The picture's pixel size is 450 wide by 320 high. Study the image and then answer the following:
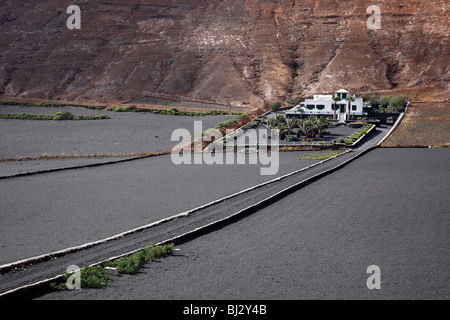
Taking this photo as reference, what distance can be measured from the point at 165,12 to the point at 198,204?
110 metres

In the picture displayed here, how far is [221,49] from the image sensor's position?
103m

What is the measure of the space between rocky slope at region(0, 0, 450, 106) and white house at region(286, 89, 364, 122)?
63.1 feet

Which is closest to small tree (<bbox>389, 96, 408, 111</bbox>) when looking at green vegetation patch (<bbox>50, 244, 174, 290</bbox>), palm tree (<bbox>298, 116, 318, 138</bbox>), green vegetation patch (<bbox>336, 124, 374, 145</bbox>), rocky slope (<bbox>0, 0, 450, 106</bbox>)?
rocky slope (<bbox>0, 0, 450, 106</bbox>)

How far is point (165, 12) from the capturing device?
122938 mm

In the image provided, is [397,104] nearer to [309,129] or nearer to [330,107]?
[330,107]

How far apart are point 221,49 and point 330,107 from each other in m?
45.4

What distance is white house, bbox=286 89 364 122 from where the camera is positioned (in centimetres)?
6169

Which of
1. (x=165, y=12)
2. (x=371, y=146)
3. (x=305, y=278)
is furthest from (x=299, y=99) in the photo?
(x=305, y=278)

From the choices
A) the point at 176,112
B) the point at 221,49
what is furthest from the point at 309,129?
the point at 221,49

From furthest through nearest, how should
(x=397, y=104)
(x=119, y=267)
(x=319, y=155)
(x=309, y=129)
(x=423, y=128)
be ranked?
(x=397, y=104), (x=423, y=128), (x=309, y=129), (x=319, y=155), (x=119, y=267)

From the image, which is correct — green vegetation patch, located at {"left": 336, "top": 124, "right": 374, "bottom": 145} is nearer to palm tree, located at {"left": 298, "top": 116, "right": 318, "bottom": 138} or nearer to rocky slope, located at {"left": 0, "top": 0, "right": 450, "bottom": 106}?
palm tree, located at {"left": 298, "top": 116, "right": 318, "bottom": 138}

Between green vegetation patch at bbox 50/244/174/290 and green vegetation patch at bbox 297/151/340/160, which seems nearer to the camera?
green vegetation patch at bbox 50/244/174/290

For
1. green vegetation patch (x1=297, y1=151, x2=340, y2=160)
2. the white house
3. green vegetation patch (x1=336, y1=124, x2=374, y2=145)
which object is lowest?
green vegetation patch (x1=297, y1=151, x2=340, y2=160)

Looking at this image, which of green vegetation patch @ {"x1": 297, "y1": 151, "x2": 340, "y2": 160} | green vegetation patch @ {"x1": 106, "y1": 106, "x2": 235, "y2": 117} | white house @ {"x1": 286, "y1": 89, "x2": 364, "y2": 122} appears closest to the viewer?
green vegetation patch @ {"x1": 297, "y1": 151, "x2": 340, "y2": 160}
